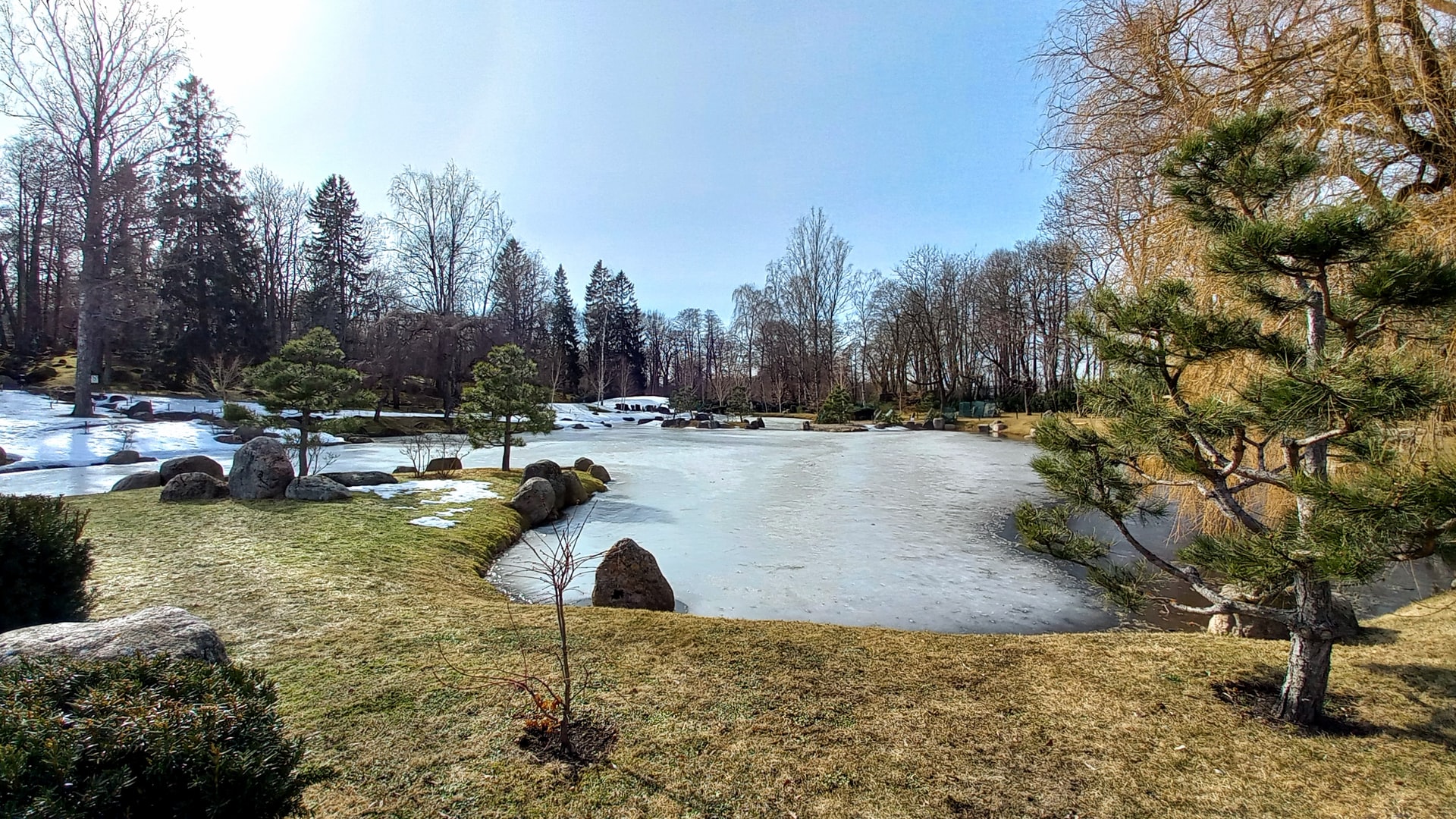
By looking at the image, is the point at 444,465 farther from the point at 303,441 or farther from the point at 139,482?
the point at 139,482

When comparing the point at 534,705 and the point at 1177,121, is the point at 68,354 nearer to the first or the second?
the point at 534,705

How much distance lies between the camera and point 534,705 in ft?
7.97

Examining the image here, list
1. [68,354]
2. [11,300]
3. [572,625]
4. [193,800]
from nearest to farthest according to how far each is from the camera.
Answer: [193,800], [572,625], [68,354], [11,300]

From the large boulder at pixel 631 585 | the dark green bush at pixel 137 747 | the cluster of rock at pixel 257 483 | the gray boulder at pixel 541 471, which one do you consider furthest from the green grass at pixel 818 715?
the gray boulder at pixel 541 471

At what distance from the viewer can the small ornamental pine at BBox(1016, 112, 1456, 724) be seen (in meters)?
1.61

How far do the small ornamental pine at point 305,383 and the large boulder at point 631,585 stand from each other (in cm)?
670

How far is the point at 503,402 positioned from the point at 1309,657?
11374mm

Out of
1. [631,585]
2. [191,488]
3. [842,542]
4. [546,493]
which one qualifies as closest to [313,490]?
[191,488]

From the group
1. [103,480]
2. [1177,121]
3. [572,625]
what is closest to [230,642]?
[572,625]

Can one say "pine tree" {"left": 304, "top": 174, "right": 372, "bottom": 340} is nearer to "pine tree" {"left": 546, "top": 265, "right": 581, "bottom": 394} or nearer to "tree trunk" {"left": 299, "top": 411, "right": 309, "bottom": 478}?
"pine tree" {"left": 546, "top": 265, "right": 581, "bottom": 394}

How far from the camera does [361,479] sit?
8867 mm

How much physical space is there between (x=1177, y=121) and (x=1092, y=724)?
13.1 ft

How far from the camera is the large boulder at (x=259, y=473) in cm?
725

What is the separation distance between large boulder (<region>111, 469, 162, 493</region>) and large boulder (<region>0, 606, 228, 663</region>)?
26.7 ft
